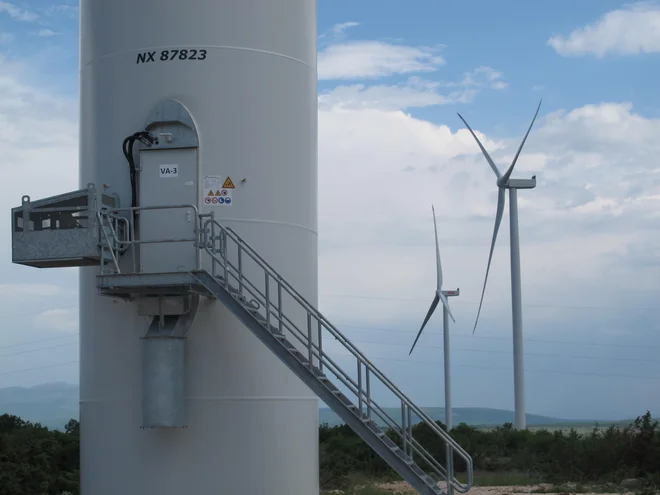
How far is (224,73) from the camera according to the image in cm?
1666

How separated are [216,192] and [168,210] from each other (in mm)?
817

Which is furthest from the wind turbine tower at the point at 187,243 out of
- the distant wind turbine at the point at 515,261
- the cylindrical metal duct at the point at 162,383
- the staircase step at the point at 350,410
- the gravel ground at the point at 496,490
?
the distant wind turbine at the point at 515,261

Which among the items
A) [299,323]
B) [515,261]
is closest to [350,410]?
[299,323]

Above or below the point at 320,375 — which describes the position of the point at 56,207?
above

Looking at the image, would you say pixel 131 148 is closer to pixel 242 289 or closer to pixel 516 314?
pixel 242 289

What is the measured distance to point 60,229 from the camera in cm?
1614

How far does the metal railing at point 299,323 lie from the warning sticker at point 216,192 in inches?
15.5

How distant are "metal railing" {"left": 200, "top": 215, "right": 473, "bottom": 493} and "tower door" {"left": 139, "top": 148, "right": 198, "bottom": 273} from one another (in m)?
0.42

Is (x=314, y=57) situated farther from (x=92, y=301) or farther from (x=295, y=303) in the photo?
(x=92, y=301)

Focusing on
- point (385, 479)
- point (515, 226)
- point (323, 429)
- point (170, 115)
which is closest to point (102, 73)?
point (170, 115)

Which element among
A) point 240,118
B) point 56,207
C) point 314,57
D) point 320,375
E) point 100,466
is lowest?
point 100,466

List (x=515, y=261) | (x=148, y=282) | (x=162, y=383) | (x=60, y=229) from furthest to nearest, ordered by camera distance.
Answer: (x=515, y=261) → (x=60, y=229) → (x=162, y=383) → (x=148, y=282)

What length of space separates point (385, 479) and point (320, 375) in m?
17.1

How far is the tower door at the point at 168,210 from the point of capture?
53.3 feet
